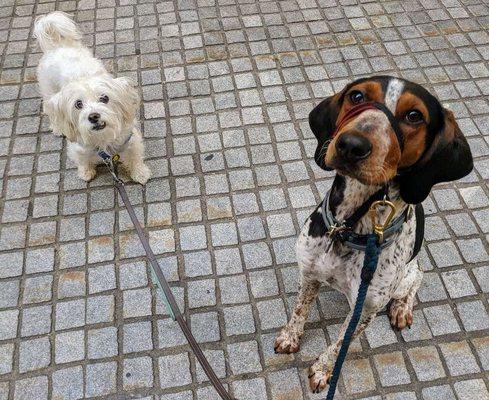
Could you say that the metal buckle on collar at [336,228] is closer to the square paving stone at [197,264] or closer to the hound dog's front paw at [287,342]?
the hound dog's front paw at [287,342]

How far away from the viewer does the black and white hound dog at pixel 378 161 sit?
2.32m

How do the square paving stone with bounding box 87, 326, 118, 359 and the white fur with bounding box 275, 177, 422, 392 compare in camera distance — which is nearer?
the white fur with bounding box 275, 177, 422, 392

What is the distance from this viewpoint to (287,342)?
3.89m

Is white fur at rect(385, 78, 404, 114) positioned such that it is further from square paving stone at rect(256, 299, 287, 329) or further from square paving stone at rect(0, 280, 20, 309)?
square paving stone at rect(0, 280, 20, 309)

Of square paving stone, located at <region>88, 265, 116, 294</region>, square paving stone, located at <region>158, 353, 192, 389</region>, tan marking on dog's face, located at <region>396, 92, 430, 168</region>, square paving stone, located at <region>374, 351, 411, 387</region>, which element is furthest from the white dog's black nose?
square paving stone, located at <region>374, 351, 411, 387</region>

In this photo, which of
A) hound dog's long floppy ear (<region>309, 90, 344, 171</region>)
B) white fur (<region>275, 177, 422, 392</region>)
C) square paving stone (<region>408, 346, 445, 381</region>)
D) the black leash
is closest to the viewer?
hound dog's long floppy ear (<region>309, 90, 344, 171</region>)

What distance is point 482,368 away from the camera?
386 cm

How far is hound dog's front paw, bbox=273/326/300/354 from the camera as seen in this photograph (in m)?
3.89

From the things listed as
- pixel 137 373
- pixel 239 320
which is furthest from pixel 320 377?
pixel 137 373

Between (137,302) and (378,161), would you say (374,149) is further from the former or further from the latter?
(137,302)

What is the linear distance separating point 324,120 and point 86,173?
3.04 m

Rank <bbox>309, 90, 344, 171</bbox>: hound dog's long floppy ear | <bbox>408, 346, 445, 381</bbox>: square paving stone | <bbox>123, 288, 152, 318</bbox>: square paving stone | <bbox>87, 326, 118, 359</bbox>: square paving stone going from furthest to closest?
<bbox>123, 288, 152, 318</bbox>: square paving stone → <bbox>87, 326, 118, 359</bbox>: square paving stone → <bbox>408, 346, 445, 381</bbox>: square paving stone → <bbox>309, 90, 344, 171</bbox>: hound dog's long floppy ear

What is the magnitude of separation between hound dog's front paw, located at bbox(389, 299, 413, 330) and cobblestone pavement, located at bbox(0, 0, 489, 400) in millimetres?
117

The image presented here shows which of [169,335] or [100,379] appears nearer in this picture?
[100,379]
